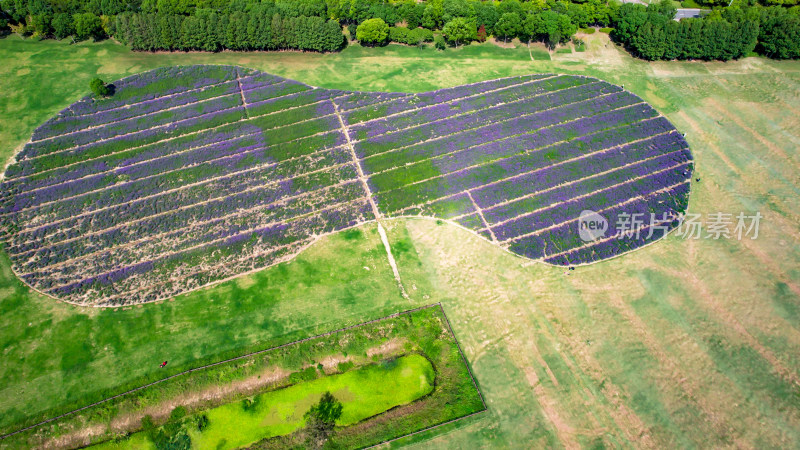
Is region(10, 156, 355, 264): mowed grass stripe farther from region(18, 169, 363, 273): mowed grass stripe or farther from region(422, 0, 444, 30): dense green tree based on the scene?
region(422, 0, 444, 30): dense green tree

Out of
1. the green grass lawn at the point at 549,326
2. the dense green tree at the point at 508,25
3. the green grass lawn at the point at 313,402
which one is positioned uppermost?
the dense green tree at the point at 508,25

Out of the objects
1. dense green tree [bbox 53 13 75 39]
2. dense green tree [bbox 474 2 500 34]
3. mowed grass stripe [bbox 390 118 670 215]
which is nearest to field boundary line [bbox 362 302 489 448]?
mowed grass stripe [bbox 390 118 670 215]

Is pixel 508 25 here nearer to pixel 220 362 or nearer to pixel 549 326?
pixel 549 326

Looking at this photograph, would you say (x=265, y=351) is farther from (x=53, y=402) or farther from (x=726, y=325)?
(x=726, y=325)

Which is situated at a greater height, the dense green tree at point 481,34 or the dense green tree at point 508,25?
the dense green tree at point 508,25

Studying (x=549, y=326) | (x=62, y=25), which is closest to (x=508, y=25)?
(x=549, y=326)

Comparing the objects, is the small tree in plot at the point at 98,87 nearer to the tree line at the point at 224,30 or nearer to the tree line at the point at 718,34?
the tree line at the point at 224,30

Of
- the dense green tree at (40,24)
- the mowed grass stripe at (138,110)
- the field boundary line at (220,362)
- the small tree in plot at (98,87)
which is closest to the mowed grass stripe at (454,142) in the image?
the field boundary line at (220,362)
